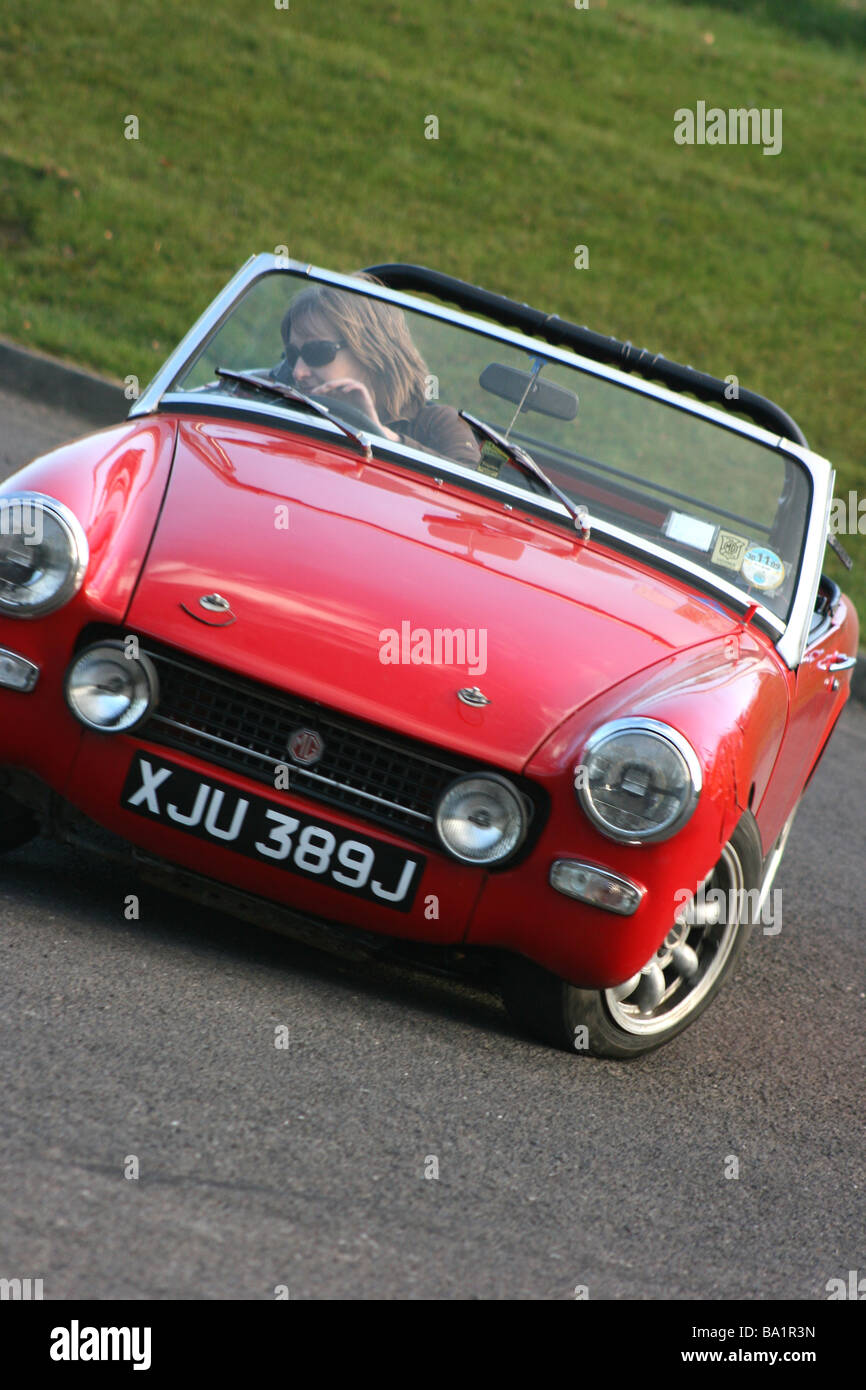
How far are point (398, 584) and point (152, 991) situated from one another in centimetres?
96

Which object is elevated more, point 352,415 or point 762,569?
point 352,415

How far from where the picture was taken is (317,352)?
14.3 feet

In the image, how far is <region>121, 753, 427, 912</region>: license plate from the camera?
9.79ft

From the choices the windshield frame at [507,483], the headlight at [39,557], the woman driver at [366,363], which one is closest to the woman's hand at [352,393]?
the woman driver at [366,363]

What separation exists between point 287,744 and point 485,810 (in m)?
0.40

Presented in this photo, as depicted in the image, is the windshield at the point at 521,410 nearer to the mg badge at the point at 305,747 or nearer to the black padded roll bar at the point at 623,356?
the black padded roll bar at the point at 623,356

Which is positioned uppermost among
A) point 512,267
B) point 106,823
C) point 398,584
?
point 512,267

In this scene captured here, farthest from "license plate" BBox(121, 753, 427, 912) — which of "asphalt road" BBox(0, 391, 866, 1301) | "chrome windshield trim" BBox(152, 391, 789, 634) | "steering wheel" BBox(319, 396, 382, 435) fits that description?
"steering wheel" BBox(319, 396, 382, 435)

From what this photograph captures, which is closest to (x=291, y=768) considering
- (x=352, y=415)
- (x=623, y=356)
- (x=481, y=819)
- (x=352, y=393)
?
(x=481, y=819)

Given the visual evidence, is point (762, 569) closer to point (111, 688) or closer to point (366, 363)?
point (366, 363)
